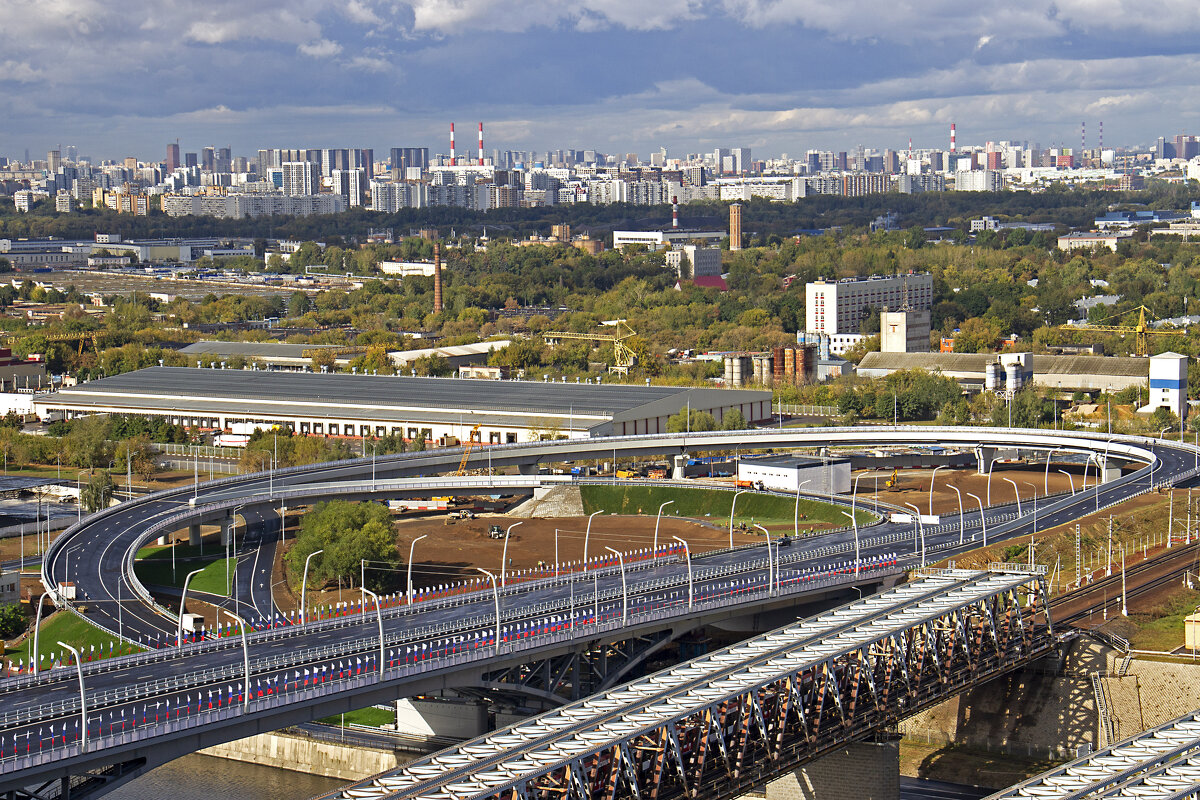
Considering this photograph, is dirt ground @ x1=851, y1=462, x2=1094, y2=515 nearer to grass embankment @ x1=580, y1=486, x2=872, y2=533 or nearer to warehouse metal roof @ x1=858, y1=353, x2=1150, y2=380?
grass embankment @ x1=580, y1=486, x2=872, y2=533

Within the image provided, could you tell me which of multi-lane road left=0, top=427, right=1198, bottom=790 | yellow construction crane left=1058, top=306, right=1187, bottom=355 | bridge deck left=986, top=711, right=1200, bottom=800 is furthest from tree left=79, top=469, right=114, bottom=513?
yellow construction crane left=1058, top=306, right=1187, bottom=355

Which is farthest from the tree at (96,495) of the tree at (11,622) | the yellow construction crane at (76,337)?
the yellow construction crane at (76,337)

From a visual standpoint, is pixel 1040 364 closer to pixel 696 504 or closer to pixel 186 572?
pixel 696 504

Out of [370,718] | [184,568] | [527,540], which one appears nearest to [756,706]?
[370,718]

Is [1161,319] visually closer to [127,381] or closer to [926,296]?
[926,296]

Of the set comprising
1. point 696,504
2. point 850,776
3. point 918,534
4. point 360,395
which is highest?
point 360,395

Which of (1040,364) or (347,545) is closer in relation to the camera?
(347,545)

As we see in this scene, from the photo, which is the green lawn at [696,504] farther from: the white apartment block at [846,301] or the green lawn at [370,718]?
the white apartment block at [846,301]
